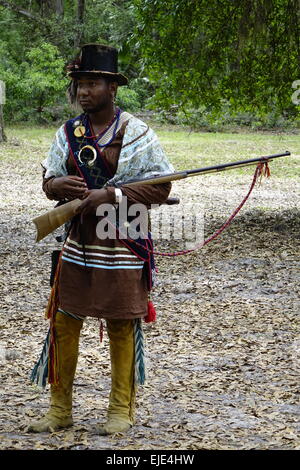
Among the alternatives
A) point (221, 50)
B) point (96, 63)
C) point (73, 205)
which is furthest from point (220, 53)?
point (73, 205)

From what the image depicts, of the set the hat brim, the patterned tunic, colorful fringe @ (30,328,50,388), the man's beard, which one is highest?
the hat brim

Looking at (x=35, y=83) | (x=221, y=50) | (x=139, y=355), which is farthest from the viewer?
(x=35, y=83)

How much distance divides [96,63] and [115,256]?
1.03m

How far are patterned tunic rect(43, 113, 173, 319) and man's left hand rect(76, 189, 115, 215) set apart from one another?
4cm

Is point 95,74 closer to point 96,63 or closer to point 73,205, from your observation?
point 96,63

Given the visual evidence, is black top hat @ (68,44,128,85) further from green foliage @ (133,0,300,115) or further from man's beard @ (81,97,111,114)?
green foliage @ (133,0,300,115)

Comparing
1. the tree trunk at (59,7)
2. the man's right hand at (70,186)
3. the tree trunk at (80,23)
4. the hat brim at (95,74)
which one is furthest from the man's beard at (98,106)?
the tree trunk at (59,7)

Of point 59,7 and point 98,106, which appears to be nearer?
point 98,106

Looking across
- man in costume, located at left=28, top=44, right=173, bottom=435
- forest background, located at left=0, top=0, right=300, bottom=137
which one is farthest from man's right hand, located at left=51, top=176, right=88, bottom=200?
forest background, located at left=0, top=0, right=300, bottom=137

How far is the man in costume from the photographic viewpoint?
411 centimetres

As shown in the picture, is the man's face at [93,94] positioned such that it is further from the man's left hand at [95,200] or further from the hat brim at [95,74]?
the man's left hand at [95,200]

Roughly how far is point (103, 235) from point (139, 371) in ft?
2.61

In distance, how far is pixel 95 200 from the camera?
4.07m

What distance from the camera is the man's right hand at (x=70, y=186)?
13.4 feet
